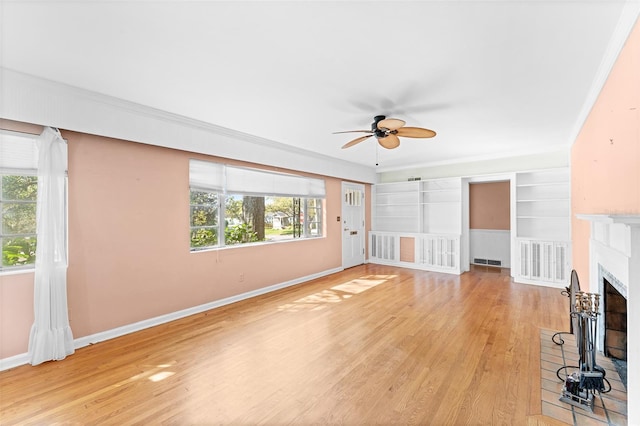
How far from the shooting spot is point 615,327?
2512 millimetres

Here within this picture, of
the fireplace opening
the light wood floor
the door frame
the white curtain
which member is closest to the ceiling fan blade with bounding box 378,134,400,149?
the light wood floor

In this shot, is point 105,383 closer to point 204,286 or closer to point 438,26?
point 204,286

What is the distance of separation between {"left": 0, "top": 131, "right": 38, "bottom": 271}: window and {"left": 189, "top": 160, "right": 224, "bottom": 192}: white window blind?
1.54 m

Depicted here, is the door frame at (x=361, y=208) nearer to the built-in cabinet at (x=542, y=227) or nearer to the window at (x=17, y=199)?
the built-in cabinet at (x=542, y=227)

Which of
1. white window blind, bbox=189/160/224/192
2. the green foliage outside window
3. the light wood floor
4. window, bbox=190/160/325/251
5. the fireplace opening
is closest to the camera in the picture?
the light wood floor

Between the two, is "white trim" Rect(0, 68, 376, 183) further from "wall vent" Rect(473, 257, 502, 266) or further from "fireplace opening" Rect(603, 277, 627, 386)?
"wall vent" Rect(473, 257, 502, 266)

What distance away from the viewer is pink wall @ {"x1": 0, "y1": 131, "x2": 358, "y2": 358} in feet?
9.30

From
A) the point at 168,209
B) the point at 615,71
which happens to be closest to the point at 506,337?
the point at 615,71

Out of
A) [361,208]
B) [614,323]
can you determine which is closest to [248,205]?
[361,208]

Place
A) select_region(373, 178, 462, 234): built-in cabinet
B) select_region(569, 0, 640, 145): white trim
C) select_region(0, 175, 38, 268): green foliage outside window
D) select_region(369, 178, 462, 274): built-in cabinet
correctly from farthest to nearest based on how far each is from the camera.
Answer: select_region(373, 178, 462, 234): built-in cabinet < select_region(369, 178, 462, 274): built-in cabinet < select_region(0, 175, 38, 268): green foliage outside window < select_region(569, 0, 640, 145): white trim

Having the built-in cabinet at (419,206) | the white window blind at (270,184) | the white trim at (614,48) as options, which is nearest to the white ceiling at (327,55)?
the white trim at (614,48)

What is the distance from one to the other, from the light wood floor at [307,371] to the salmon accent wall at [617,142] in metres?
1.47

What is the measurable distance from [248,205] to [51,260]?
249 cm

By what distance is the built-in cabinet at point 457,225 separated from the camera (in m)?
5.14
